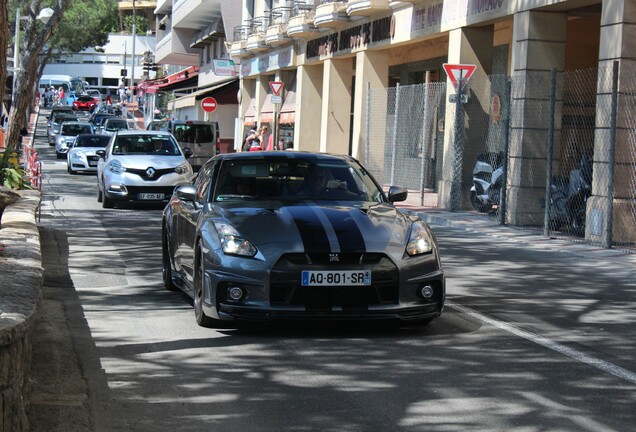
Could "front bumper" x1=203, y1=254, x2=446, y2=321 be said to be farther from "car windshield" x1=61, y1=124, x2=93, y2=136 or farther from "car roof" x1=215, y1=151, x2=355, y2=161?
"car windshield" x1=61, y1=124, x2=93, y2=136

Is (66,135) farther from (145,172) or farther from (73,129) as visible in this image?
(145,172)

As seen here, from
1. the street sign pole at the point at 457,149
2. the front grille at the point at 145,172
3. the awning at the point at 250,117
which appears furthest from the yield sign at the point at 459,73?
the awning at the point at 250,117

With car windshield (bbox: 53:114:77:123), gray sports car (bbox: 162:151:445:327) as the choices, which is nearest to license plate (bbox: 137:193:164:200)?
gray sports car (bbox: 162:151:445:327)

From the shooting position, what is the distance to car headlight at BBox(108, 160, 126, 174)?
23.2 m

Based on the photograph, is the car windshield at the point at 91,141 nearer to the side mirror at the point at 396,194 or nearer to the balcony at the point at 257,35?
the balcony at the point at 257,35

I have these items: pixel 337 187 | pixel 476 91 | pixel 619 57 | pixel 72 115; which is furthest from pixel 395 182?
pixel 72 115

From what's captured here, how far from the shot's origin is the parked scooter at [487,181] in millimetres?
22891

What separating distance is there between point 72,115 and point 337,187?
60.6 metres

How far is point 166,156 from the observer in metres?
24.0

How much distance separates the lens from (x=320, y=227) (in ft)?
28.6

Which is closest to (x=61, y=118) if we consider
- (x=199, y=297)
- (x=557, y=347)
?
(x=199, y=297)

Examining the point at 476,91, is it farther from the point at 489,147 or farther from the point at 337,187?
the point at 337,187

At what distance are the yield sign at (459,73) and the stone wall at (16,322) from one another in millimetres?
14904

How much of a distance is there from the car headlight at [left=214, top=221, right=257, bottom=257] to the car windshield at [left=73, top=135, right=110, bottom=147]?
102ft
